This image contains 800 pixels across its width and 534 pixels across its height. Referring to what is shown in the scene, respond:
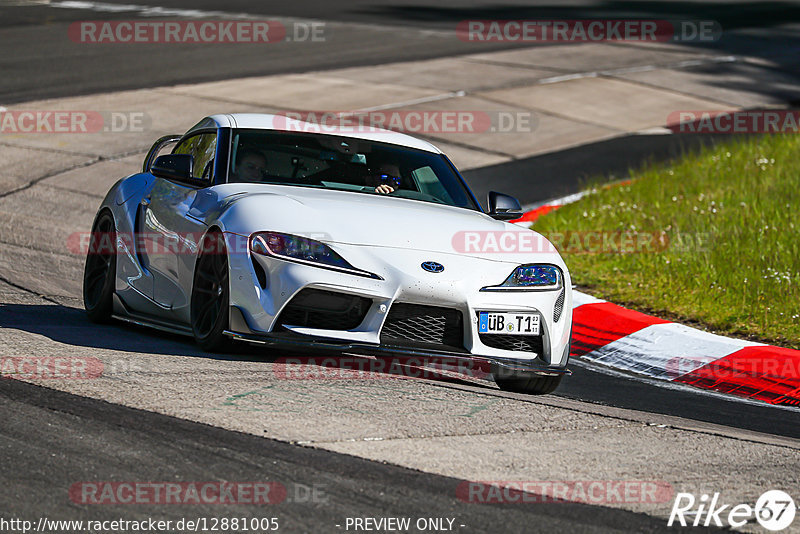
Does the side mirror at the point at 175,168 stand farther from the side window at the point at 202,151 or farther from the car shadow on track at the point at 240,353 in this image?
the car shadow on track at the point at 240,353

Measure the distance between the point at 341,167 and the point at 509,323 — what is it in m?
1.67

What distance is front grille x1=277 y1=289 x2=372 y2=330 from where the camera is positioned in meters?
6.16

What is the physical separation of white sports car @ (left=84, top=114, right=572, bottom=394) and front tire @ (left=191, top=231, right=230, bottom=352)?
0.01 metres

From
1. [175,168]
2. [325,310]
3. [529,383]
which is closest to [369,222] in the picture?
[325,310]

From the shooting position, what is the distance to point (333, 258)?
623cm

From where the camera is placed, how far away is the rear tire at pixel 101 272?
26.0 feet

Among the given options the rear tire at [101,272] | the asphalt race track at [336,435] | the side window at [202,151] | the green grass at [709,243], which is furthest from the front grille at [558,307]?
the rear tire at [101,272]

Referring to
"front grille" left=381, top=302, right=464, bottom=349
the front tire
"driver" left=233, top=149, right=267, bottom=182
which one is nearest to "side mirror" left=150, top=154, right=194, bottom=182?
"driver" left=233, top=149, right=267, bottom=182

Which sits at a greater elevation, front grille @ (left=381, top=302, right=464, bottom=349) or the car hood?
the car hood

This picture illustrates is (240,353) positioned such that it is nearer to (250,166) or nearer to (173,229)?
(173,229)

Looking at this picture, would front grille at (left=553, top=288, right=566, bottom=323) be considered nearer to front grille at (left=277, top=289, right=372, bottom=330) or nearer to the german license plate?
the german license plate

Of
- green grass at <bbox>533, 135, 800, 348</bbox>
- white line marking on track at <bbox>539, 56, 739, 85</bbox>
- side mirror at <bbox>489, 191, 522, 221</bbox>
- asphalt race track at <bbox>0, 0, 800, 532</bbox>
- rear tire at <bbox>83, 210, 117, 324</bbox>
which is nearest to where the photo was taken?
asphalt race track at <bbox>0, 0, 800, 532</bbox>

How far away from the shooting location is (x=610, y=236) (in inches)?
444

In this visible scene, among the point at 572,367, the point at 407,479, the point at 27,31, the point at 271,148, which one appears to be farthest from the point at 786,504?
the point at 27,31
